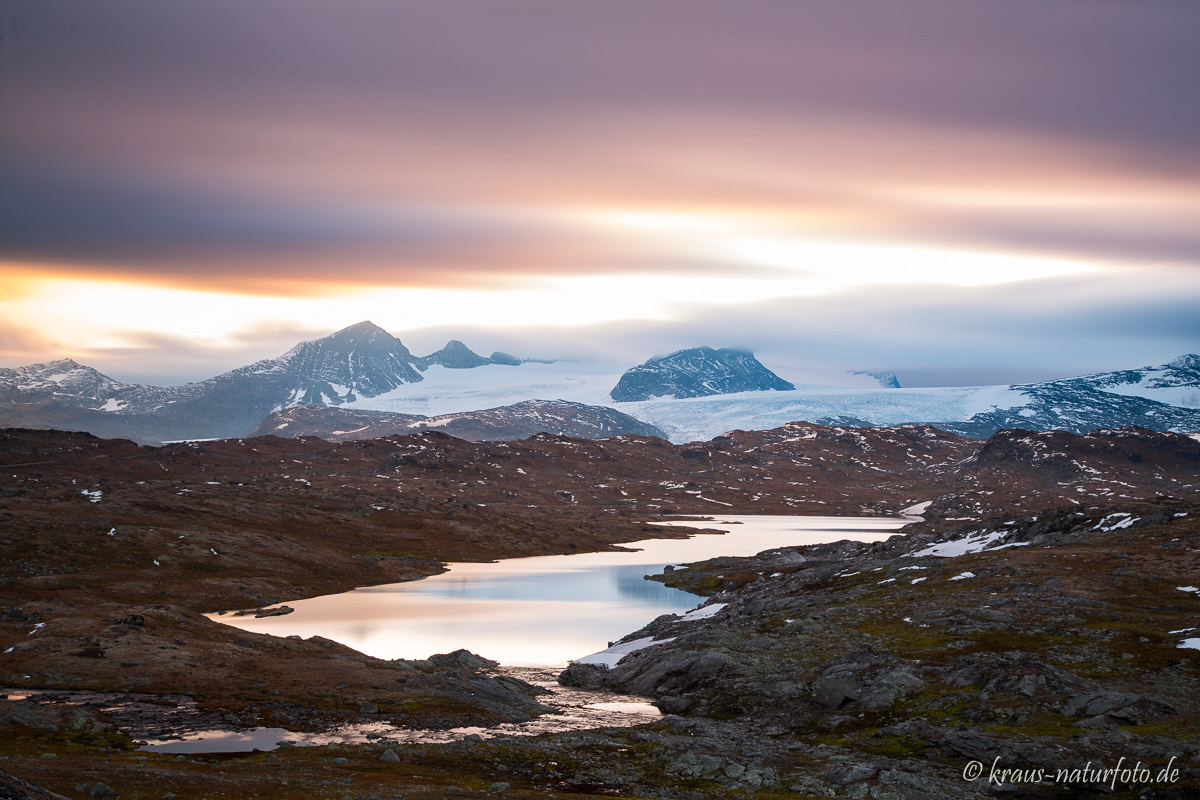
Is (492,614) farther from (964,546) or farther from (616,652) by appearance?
(964,546)

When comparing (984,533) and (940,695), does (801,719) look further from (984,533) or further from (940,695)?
(984,533)

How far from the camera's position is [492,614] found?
12681 centimetres

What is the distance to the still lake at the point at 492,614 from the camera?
340 ft

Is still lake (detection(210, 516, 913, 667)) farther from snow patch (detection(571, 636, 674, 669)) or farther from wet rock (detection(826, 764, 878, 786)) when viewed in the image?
wet rock (detection(826, 764, 878, 786))

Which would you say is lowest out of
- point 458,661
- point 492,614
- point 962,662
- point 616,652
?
point 492,614

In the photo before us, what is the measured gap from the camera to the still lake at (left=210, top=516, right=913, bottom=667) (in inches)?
4075

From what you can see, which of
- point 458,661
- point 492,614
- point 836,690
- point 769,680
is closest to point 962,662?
point 836,690

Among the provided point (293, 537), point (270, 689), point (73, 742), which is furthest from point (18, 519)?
point (73, 742)

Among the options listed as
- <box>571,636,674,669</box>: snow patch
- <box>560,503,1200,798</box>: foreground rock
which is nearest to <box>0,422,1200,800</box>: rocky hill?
<box>560,503,1200,798</box>: foreground rock

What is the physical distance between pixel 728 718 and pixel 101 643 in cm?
5132

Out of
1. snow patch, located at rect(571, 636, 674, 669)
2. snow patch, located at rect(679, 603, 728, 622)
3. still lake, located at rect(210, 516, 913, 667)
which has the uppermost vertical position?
snow patch, located at rect(571, 636, 674, 669)

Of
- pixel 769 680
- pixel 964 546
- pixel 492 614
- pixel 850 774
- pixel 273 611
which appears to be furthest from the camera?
pixel 492 614

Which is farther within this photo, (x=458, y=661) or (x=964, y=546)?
(x=964, y=546)

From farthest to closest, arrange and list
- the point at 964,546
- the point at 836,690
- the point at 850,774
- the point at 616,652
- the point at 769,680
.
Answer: the point at 964,546, the point at 616,652, the point at 769,680, the point at 836,690, the point at 850,774
